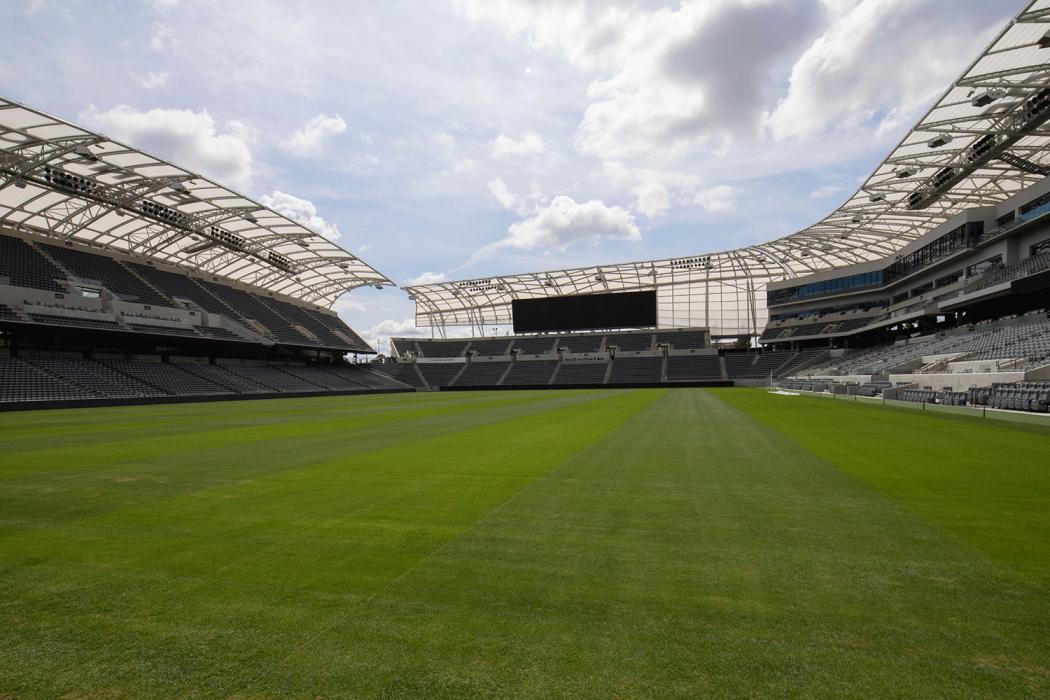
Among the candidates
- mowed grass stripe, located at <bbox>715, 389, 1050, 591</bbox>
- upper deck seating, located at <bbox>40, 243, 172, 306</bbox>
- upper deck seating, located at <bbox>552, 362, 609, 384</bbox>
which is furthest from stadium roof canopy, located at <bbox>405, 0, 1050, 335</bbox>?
upper deck seating, located at <bbox>40, 243, 172, 306</bbox>

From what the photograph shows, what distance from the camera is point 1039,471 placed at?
7.38m

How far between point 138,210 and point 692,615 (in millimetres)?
42501

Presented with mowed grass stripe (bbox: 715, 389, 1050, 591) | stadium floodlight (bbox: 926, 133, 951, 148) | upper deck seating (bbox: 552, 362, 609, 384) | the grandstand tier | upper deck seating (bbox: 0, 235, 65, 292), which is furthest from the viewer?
upper deck seating (bbox: 552, 362, 609, 384)

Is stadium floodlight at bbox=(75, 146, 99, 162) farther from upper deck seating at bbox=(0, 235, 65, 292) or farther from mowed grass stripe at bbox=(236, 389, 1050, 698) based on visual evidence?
mowed grass stripe at bbox=(236, 389, 1050, 698)

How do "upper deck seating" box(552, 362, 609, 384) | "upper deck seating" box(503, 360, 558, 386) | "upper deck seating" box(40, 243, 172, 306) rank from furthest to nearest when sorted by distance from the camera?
"upper deck seating" box(503, 360, 558, 386), "upper deck seating" box(552, 362, 609, 384), "upper deck seating" box(40, 243, 172, 306)

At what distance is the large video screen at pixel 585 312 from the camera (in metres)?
65.2

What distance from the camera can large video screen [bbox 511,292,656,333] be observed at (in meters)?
65.2

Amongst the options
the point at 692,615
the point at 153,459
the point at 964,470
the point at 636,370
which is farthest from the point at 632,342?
the point at 692,615

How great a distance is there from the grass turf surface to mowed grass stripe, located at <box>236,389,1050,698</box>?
17 millimetres

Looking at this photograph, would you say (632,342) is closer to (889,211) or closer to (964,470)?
(889,211)

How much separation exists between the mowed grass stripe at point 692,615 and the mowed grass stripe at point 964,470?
374mm

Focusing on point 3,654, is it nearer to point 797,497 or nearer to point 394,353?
point 797,497

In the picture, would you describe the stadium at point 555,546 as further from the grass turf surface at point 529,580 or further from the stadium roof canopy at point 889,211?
the stadium roof canopy at point 889,211

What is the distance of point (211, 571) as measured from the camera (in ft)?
12.6
